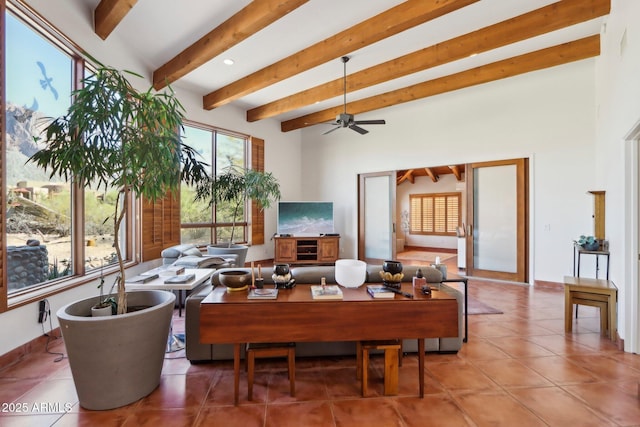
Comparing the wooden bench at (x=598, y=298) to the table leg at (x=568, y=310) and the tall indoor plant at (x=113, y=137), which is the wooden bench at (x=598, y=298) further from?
the tall indoor plant at (x=113, y=137)

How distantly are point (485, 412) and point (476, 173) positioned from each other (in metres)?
4.61

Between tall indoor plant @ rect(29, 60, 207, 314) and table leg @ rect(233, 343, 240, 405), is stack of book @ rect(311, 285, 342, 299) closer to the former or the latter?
table leg @ rect(233, 343, 240, 405)

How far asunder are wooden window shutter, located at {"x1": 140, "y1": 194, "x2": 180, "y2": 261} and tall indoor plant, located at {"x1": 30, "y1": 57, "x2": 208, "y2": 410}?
7.65 feet

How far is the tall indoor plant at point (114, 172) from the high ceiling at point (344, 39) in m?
1.63

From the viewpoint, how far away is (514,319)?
343 centimetres

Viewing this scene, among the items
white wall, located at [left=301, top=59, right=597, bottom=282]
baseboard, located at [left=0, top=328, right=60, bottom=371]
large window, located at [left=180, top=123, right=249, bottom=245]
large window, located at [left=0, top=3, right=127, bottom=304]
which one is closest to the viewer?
baseboard, located at [left=0, top=328, right=60, bottom=371]

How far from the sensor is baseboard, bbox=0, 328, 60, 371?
7.57ft

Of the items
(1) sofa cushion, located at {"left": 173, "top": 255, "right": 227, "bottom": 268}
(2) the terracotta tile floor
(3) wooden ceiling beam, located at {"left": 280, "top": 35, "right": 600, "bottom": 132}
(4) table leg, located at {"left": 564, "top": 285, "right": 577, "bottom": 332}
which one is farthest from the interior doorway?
(1) sofa cushion, located at {"left": 173, "top": 255, "right": 227, "bottom": 268}

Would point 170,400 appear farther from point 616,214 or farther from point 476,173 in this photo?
point 476,173

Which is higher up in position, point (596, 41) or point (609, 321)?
point (596, 41)

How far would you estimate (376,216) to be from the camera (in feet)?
22.9

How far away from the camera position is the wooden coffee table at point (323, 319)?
181 centimetres

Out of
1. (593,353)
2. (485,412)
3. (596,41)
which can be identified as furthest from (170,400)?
(596,41)

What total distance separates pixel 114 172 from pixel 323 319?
5.33 feet
